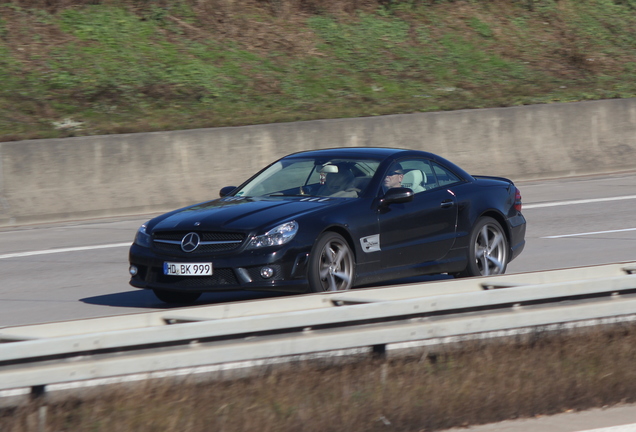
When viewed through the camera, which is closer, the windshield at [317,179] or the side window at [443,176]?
the windshield at [317,179]

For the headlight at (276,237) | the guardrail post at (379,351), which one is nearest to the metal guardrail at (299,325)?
the guardrail post at (379,351)

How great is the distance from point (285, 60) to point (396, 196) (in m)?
15.8

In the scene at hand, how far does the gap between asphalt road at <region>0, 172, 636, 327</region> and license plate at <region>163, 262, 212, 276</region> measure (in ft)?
2.31

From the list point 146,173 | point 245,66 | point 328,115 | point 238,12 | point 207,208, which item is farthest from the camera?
point 238,12

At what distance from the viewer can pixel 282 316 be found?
5559mm

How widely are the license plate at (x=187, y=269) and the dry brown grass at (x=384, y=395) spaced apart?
8.87ft

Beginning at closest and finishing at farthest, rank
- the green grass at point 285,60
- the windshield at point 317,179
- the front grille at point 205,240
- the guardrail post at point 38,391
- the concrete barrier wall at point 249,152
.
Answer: the guardrail post at point 38,391
the front grille at point 205,240
the windshield at point 317,179
the concrete barrier wall at point 249,152
the green grass at point 285,60

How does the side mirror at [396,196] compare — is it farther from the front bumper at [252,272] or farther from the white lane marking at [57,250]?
the white lane marking at [57,250]

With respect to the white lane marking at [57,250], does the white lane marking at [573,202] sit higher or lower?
lower

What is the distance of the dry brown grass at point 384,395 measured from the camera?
201 inches

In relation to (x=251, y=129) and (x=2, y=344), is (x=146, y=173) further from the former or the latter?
(x=2, y=344)

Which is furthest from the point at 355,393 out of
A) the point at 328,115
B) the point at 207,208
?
the point at 328,115

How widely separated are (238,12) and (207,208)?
18116 millimetres

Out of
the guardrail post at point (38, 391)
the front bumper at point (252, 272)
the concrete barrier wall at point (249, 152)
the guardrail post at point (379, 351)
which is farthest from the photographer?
the concrete barrier wall at point (249, 152)
